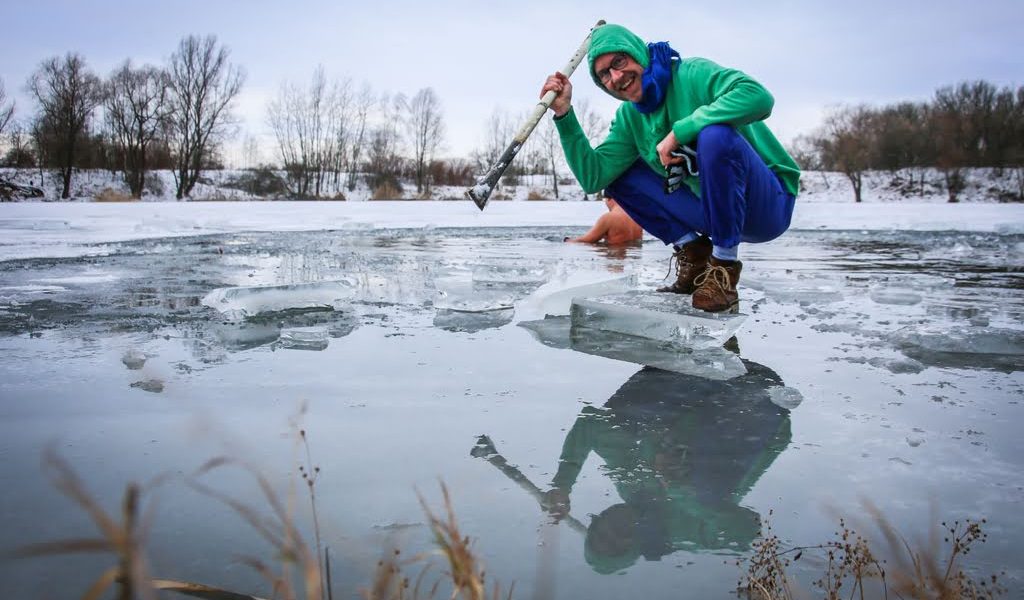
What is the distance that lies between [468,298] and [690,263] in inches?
38.5

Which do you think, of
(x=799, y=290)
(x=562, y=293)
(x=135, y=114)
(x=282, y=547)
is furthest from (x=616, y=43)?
(x=135, y=114)

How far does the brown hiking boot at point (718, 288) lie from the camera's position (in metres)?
2.55

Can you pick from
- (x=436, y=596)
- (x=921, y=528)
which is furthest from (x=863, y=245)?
(x=436, y=596)

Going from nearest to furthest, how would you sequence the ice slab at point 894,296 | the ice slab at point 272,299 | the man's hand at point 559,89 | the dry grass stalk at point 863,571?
the dry grass stalk at point 863,571, the man's hand at point 559,89, the ice slab at point 272,299, the ice slab at point 894,296

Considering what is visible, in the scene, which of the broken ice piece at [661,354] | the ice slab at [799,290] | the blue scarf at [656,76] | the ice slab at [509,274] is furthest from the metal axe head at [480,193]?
the ice slab at [799,290]

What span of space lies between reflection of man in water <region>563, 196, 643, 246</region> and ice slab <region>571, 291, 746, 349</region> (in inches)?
187

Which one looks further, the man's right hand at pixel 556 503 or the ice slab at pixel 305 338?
the ice slab at pixel 305 338

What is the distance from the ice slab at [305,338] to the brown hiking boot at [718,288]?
1.31m

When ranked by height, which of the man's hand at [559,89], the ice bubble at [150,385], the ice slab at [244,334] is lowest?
the ice bubble at [150,385]

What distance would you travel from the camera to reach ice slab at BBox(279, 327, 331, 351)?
2334 millimetres

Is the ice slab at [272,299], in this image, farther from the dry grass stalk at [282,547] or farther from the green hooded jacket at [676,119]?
the dry grass stalk at [282,547]

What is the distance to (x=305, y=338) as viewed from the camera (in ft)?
8.03

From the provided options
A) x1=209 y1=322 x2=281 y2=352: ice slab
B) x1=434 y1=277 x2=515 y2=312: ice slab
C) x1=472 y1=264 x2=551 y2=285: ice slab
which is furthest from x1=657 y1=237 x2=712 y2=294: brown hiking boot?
x1=209 y1=322 x2=281 y2=352: ice slab

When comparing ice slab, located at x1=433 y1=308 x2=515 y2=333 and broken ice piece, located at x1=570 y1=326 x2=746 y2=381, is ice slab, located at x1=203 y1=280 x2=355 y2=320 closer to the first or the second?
ice slab, located at x1=433 y1=308 x2=515 y2=333
